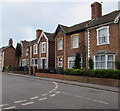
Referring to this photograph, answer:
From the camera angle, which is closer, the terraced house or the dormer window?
the terraced house

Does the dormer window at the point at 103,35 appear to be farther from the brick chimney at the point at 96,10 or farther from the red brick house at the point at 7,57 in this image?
the red brick house at the point at 7,57

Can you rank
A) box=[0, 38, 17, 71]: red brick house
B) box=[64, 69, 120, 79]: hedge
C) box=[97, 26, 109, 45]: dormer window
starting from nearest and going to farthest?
1. box=[64, 69, 120, 79]: hedge
2. box=[97, 26, 109, 45]: dormer window
3. box=[0, 38, 17, 71]: red brick house

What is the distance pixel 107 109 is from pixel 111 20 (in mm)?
13084

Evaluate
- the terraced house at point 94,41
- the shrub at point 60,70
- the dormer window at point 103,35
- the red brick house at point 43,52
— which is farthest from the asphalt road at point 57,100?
the red brick house at point 43,52

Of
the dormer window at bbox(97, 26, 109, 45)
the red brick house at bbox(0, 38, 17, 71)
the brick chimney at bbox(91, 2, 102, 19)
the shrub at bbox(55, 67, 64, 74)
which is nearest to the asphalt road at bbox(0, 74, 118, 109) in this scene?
the dormer window at bbox(97, 26, 109, 45)

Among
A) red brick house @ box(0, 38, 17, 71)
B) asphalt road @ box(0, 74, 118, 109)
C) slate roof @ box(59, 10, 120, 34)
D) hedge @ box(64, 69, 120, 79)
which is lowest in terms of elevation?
asphalt road @ box(0, 74, 118, 109)

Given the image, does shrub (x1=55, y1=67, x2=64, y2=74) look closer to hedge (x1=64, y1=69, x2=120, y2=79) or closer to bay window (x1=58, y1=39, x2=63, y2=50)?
hedge (x1=64, y1=69, x2=120, y2=79)

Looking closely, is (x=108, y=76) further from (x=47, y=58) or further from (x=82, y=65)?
(x=47, y=58)

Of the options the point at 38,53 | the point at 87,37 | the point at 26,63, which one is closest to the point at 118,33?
the point at 87,37

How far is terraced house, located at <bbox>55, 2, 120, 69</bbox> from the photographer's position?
1712cm

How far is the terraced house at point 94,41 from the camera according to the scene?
17.1 meters

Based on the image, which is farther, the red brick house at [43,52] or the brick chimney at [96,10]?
the red brick house at [43,52]

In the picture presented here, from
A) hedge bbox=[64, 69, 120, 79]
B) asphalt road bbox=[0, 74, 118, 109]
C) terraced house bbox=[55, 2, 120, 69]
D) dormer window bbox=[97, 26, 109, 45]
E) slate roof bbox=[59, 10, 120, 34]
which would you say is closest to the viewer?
asphalt road bbox=[0, 74, 118, 109]

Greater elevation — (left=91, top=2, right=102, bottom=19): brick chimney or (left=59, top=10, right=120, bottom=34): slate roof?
(left=91, top=2, right=102, bottom=19): brick chimney
